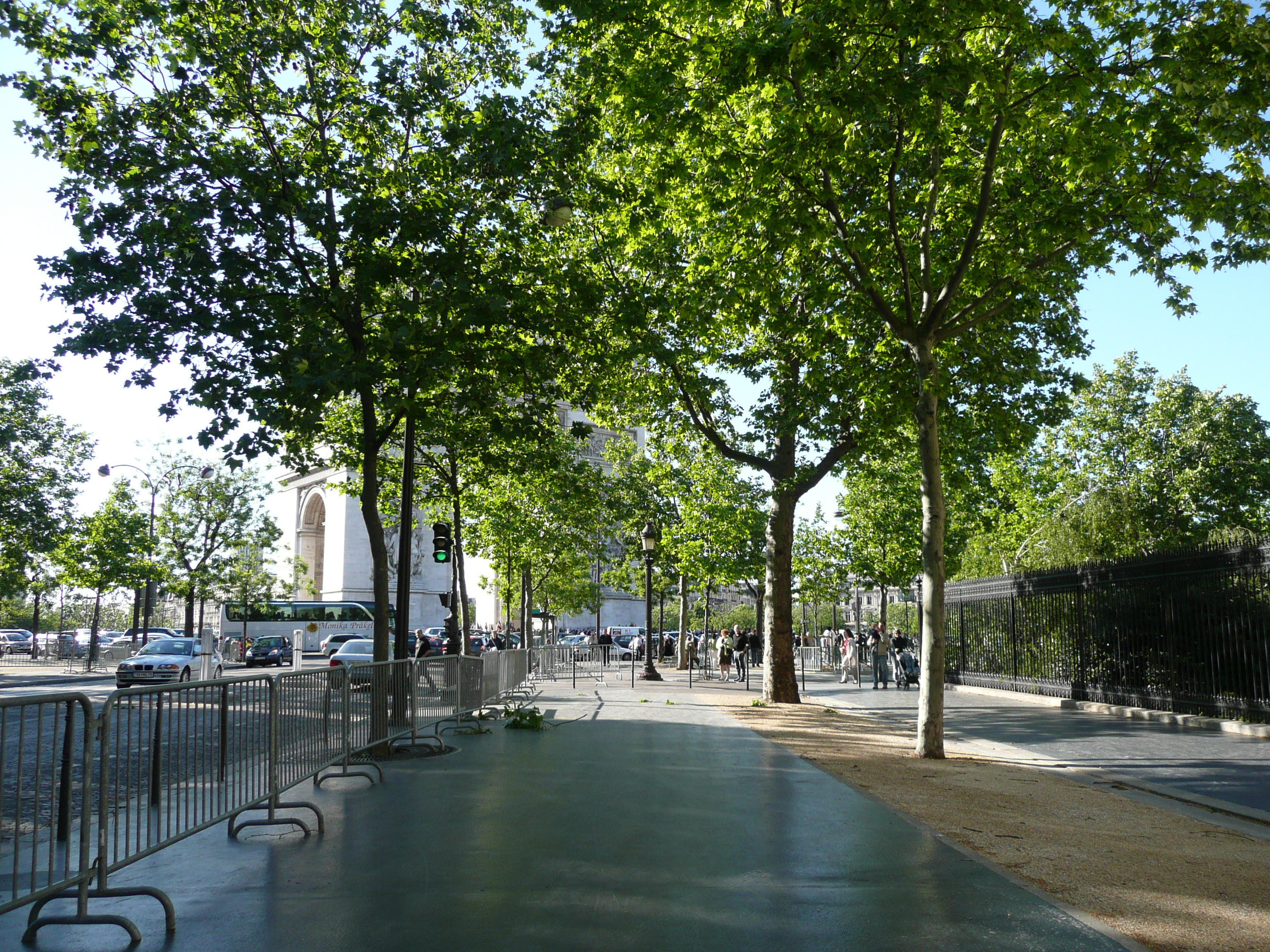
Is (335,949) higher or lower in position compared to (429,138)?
lower

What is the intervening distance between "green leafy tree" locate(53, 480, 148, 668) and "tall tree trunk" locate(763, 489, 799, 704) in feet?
112

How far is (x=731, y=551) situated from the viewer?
132 feet

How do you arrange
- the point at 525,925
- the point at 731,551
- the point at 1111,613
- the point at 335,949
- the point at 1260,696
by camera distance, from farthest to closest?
the point at 731,551 → the point at 1111,613 → the point at 1260,696 → the point at 525,925 → the point at 335,949

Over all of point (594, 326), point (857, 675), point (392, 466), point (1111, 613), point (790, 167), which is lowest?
point (857, 675)

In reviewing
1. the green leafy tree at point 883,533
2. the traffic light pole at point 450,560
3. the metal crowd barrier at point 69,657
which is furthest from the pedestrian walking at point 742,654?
the metal crowd barrier at point 69,657

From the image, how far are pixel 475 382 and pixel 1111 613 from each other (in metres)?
13.3

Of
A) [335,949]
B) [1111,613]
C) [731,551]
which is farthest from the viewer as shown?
[731,551]

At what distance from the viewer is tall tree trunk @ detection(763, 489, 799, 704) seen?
2086 centimetres

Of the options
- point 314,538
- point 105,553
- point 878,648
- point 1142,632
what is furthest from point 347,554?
point 1142,632

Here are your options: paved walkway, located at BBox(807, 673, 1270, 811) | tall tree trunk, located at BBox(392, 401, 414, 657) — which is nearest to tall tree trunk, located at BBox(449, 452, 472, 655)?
tall tree trunk, located at BBox(392, 401, 414, 657)

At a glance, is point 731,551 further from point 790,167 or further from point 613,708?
point 790,167

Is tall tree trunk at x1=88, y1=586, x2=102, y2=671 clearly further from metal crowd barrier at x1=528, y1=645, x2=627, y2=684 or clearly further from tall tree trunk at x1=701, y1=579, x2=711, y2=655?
tall tree trunk at x1=701, y1=579, x2=711, y2=655

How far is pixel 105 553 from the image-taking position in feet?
149

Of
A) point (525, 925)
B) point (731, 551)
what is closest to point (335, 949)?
point (525, 925)
